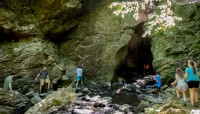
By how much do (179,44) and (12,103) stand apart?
45.5ft

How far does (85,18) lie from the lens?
872 inches

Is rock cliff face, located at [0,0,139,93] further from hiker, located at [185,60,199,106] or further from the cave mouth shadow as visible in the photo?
hiker, located at [185,60,199,106]

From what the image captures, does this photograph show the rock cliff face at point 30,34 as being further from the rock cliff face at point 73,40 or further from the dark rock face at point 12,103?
the dark rock face at point 12,103

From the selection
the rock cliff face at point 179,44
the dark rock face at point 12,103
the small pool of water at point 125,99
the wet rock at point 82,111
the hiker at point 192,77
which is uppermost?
the rock cliff face at point 179,44

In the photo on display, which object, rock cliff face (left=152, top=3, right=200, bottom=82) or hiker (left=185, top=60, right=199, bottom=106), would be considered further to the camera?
rock cliff face (left=152, top=3, right=200, bottom=82)

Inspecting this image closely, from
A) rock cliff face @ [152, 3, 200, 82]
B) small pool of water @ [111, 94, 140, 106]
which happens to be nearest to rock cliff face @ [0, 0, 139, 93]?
rock cliff face @ [152, 3, 200, 82]

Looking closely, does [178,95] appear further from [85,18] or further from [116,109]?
[85,18]

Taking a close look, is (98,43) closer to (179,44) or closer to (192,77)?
(179,44)

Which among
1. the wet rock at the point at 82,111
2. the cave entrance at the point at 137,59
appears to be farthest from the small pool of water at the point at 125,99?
the cave entrance at the point at 137,59

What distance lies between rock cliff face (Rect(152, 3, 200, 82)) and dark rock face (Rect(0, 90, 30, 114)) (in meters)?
11.6

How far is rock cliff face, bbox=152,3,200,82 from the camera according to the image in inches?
750

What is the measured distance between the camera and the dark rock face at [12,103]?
10800 millimetres

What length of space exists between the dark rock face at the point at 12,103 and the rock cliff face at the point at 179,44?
38.1 ft

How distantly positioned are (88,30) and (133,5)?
1388 centimetres
